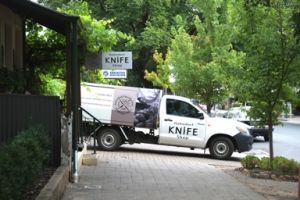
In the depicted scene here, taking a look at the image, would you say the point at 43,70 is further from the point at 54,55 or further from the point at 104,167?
the point at 104,167

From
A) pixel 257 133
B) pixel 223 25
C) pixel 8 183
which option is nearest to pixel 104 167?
pixel 8 183

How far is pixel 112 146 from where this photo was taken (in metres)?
19.3

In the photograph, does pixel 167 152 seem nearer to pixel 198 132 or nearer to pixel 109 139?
pixel 198 132

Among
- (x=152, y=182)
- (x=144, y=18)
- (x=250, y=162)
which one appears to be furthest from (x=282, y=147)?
(x=144, y=18)

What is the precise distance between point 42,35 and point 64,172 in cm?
674

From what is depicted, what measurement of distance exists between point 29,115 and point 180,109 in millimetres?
9531

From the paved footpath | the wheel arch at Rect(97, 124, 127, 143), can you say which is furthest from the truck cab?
the paved footpath

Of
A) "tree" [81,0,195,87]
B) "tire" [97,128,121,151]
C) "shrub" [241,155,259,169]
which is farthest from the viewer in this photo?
"tree" [81,0,195,87]

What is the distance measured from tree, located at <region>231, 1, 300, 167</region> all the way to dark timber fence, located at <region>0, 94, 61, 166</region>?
587 cm

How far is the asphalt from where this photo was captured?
32.2ft

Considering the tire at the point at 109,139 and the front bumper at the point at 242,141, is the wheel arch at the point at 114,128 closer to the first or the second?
the tire at the point at 109,139

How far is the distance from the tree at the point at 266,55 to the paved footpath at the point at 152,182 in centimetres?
220

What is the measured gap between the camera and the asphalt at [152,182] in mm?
9828

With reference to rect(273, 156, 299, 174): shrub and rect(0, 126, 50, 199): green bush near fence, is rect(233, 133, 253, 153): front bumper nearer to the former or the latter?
rect(273, 156, 299, 174): shrub
